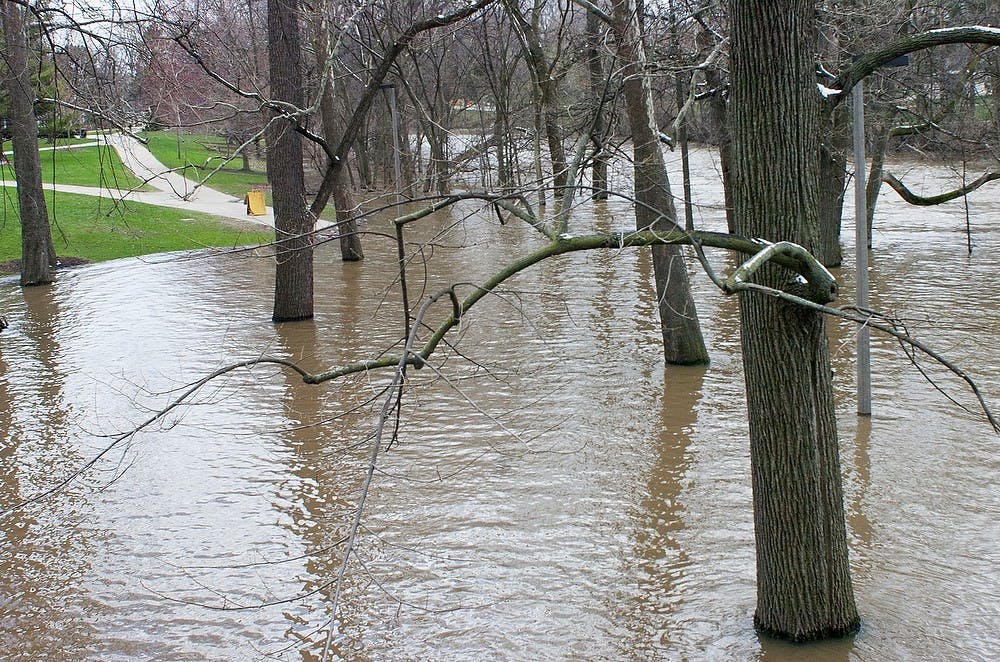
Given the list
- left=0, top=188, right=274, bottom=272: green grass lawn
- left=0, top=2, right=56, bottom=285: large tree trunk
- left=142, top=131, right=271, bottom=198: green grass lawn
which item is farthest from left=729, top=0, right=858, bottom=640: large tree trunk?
left=142, top=131, right=271, bottom=198: green grass lawn

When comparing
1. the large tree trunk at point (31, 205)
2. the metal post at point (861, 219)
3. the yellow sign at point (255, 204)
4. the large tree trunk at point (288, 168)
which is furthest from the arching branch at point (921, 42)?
the yellow sign at point (255, 204)

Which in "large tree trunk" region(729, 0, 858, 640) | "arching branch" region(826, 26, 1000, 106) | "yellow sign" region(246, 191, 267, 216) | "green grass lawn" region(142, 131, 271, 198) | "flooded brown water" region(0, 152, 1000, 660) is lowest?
"flooded brown water" region(0, 152, 1000, 660)

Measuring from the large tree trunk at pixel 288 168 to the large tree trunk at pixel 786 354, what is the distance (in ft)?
31.9

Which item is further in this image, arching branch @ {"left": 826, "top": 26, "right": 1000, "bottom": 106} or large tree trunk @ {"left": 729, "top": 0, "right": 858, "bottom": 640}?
large tree trunk @ {"left": 729, "top": 0, "right": 858, "bottom": 640}

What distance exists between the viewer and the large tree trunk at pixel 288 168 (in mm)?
14289

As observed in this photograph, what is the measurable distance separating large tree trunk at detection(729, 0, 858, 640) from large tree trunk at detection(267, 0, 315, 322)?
9.71m

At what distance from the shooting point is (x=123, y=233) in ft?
83.9

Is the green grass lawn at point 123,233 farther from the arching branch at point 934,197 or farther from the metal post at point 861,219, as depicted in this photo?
the metal post at point 861,219

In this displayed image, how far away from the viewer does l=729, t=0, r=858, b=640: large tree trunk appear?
5113 mm

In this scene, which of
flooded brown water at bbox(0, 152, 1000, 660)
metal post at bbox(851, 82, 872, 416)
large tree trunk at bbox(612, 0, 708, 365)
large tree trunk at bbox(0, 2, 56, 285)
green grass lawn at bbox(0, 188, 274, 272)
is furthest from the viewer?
green grass lawn at bbox(0, 188, 274, 272)

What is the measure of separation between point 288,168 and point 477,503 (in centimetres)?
831

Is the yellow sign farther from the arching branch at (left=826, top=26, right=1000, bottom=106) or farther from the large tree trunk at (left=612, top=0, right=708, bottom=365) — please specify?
the arching branch at (left=826, top=26, right=1000, bottom=106)

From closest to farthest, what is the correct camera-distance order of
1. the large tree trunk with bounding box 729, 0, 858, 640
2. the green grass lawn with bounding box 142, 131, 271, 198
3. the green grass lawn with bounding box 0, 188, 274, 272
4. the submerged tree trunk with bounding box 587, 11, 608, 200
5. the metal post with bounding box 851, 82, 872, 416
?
the large tree trunk with bounding box 729, 0, 858, 640 → the submerged tree trunk with bounding box 587, 11, 608, 200 → the metal post with bounding box 851, 82, 872, 416 → the green grass lawn with bounding box 0, 188, 274, 272 → the green grass lawn with bounding box 142, 131, 271, 198

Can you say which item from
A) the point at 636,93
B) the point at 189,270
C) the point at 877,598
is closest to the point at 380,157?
the point at 189,270
